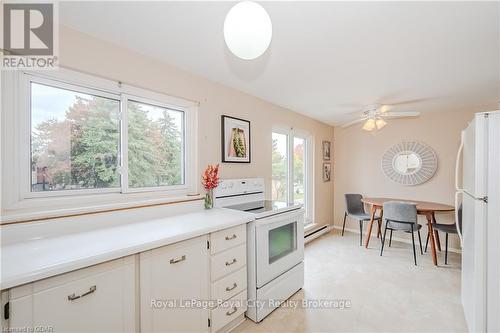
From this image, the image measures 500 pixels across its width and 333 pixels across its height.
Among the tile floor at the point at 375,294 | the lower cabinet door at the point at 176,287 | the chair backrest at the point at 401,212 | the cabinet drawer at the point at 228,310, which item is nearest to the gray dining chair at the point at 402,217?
the chair backrest at the point at 401,212

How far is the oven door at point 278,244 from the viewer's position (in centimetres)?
186

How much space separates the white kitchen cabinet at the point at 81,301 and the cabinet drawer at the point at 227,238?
539 millimetres

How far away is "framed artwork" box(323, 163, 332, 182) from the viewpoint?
14.3ft

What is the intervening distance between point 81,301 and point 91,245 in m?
0.26

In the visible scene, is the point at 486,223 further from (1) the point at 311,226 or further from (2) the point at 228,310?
(1) the point at 311,226

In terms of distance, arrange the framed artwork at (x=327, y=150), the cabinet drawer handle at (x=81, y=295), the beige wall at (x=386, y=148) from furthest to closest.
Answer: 1. the framed artwork at (x=327, y=150)
2. the beige wall at (x=386, y=148)
3. the cabinet drawer handle at (x=81, y=295)

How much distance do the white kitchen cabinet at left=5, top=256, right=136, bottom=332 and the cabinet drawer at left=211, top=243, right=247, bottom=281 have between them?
1.79 feet

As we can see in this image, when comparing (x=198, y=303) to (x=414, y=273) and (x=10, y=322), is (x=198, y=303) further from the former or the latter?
(x=414, y=273)

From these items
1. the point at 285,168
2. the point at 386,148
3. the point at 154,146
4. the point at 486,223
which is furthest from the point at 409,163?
the point at 154,146

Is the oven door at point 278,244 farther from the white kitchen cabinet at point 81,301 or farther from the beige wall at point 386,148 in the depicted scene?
the beige wall at point 386,148

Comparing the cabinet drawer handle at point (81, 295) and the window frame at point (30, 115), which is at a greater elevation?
the window frame at point (30, 115)

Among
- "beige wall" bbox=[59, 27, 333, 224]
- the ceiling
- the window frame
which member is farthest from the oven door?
the ceiling

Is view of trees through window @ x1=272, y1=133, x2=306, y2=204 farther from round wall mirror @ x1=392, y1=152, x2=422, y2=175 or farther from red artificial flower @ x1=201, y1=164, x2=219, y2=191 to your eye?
round wall mirror @ x1=392, y1=152, x2=422, y2=175

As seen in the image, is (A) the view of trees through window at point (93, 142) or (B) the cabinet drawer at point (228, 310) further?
(B) the cabinet drawer at point (228, 310)
